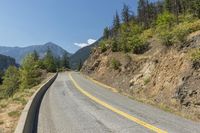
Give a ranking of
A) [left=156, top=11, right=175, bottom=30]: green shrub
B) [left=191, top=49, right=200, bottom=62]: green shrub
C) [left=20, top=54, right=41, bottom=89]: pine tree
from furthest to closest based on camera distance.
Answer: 1. [left=20, top=54, right=41, bottom=89]: pine tree
2. [left=156, top=11, right=175, bottom=30]: green shrub
3. [left=191, top=49, right=200, bottom=62]: green shrub

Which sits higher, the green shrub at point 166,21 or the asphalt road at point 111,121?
the green shrub at point 166,21

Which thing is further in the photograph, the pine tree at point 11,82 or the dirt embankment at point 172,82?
the pine tree at point 11,82

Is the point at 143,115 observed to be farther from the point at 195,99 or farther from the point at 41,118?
the point at 41,118

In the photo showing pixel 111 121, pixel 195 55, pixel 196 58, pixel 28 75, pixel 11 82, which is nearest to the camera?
pixel 111 121

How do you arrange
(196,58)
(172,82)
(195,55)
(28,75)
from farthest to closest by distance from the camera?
(28,75) → (172,82) → (195,55) → (196,58)

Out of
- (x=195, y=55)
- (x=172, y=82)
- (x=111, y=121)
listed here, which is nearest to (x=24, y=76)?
(x=172, y=82)

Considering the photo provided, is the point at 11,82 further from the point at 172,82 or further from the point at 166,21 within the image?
the point at 172,82

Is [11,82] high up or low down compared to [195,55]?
down

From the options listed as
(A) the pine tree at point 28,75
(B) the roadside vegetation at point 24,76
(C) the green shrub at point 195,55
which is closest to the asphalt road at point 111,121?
(C) the green shrub at point 195,55

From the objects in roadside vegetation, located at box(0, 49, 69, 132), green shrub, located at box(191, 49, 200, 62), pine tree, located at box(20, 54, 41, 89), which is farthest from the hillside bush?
pine tree, located at box(20, 54, 41, 89)

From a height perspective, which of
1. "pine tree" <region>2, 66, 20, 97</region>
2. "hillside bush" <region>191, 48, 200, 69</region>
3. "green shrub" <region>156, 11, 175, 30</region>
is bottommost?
"pine tree" <region>2, 66, 20, 97</region>

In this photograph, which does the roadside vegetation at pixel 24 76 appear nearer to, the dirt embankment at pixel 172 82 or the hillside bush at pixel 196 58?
the dirt embankment at pixel 172 82

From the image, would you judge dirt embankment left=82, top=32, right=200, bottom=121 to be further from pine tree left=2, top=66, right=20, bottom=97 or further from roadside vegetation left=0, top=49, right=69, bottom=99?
pine tree left=2, top=66, right=20, bottom=97

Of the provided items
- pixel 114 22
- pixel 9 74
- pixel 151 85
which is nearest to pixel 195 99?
pixel 151 85
